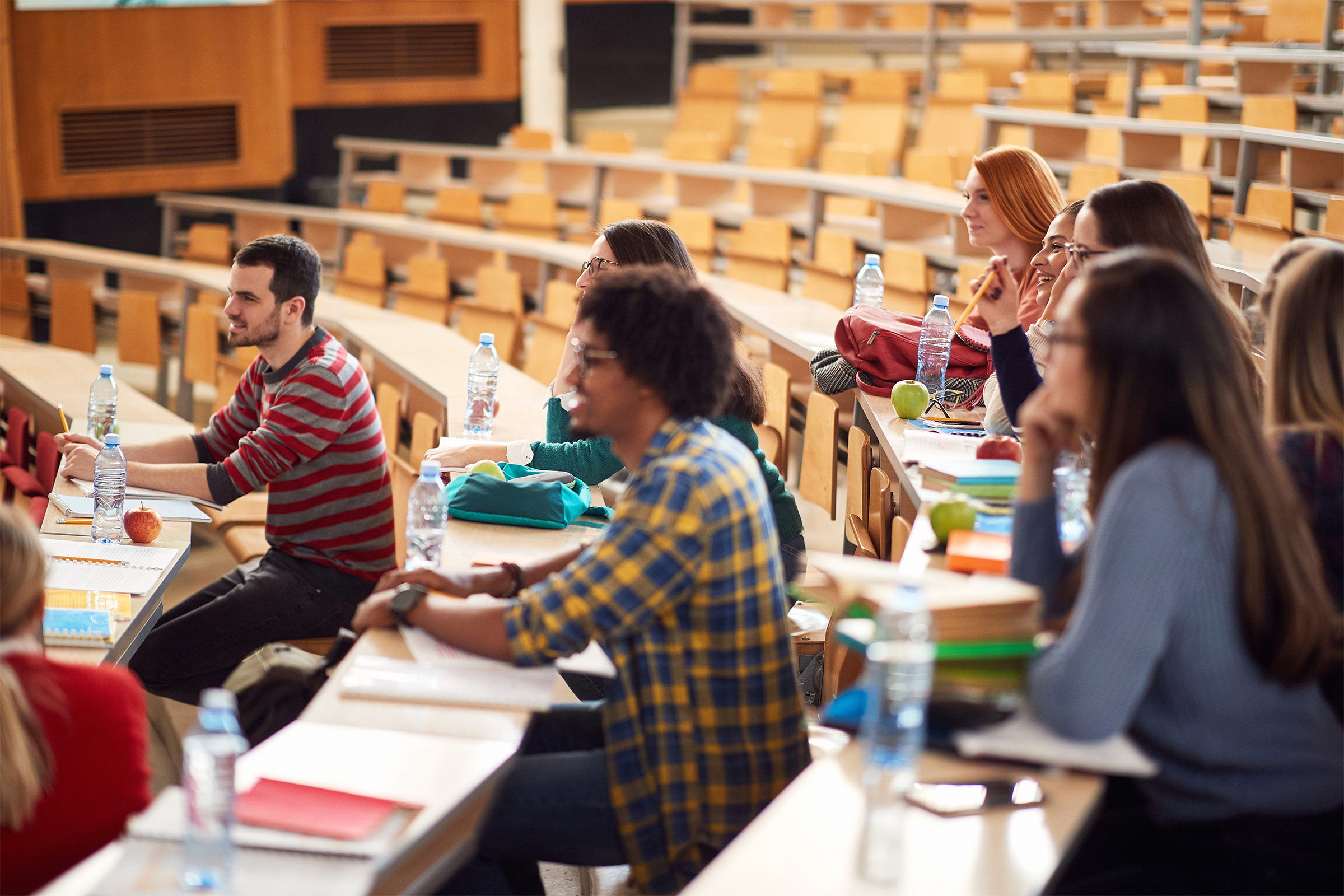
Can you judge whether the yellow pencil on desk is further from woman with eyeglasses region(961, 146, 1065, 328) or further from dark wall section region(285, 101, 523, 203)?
dark wall section region(285, 101, 523, 203)

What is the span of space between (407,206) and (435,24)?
165 cm

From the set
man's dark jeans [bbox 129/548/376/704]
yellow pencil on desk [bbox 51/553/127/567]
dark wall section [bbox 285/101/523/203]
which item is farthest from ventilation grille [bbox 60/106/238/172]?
yellow pencil on desk [bbox 51/553/127/567]

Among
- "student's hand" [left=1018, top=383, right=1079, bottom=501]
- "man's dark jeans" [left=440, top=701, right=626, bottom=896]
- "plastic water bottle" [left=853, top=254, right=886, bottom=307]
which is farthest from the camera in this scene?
"plastic water bottle" [left=853, top=254, right=886, bottom=307]

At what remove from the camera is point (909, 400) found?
298cm

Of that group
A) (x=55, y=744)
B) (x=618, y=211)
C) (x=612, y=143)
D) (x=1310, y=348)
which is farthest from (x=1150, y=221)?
(x=612, y=143)

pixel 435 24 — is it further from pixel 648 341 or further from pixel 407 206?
pixel 648 341

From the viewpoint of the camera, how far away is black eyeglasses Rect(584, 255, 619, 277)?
2.79m

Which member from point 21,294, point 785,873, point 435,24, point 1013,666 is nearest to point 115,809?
point 785,873

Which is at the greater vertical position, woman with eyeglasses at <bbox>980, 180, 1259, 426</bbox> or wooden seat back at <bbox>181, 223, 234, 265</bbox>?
woman with eyeglasses at <bbox>980, 180, 1259, 426</bbox>

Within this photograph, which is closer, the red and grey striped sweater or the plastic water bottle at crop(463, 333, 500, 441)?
the red and grey striped sweater

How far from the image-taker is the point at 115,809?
4.98 ft

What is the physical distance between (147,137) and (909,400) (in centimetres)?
690

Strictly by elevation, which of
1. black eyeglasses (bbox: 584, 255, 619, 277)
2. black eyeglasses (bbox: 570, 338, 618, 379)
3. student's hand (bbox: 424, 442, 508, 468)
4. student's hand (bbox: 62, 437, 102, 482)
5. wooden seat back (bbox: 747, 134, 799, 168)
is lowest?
student's hand (bbox: 62, 437, 102, 482)

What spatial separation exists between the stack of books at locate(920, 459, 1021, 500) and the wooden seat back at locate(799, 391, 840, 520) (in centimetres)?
89
